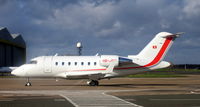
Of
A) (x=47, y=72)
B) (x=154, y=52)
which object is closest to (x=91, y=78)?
(x=47, y=72)

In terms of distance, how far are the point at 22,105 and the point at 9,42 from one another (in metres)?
71.3

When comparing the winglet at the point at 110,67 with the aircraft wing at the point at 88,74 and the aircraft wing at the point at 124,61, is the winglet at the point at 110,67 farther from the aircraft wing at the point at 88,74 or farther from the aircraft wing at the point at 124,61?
the aircraft wing at the point at 124,61

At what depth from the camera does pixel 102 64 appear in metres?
31.0

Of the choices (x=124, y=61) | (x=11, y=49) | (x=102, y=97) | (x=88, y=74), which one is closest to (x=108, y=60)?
(x=124, y=61)

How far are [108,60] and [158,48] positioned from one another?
5.20m

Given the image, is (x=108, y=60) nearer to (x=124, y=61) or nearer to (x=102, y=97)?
(x=124, y=61)

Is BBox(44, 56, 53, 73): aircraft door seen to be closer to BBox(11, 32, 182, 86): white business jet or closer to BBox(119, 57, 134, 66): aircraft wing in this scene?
BBox(11, 32, 182, 86): white business jet

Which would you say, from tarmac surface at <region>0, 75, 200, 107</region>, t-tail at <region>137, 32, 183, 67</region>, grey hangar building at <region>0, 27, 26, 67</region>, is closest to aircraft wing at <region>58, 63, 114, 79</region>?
t-tail at <region>137, 32, 183, 67</region>

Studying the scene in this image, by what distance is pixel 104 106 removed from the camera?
47.4 feet

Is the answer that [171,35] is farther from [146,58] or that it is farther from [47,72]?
[47,72]

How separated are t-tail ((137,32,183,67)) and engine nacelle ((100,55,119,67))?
114 inches

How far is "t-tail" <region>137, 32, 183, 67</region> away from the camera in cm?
3106

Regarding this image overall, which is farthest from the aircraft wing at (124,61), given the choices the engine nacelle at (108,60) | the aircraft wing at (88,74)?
the aircraft wing at (88,74)

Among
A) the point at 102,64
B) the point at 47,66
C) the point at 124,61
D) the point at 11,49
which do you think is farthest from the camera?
the point at 11,49
